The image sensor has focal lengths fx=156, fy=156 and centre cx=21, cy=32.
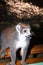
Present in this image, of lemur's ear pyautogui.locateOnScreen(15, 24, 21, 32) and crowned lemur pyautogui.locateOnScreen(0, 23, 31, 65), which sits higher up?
lemur's ear pyautogui.locateOnScreen(15, 24, 21, 32)

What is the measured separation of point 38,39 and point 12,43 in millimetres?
337

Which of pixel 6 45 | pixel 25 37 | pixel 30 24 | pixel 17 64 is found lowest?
pixel 17 64

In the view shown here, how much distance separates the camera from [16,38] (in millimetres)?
1707

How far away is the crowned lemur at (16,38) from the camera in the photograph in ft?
5.44

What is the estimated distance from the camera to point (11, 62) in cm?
176

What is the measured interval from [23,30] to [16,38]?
0.13 metres

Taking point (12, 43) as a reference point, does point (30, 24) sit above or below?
above

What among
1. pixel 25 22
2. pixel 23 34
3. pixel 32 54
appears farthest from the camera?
pixel 32 54

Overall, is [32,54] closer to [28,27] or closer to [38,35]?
[38,35]

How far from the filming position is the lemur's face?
1640mm

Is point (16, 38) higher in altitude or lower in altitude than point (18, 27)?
lower

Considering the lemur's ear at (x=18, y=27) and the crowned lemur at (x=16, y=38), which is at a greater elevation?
the lemur's ear at (x=18, y=27)

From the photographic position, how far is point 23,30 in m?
1.65

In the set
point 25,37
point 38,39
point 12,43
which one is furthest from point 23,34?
point 38,39
